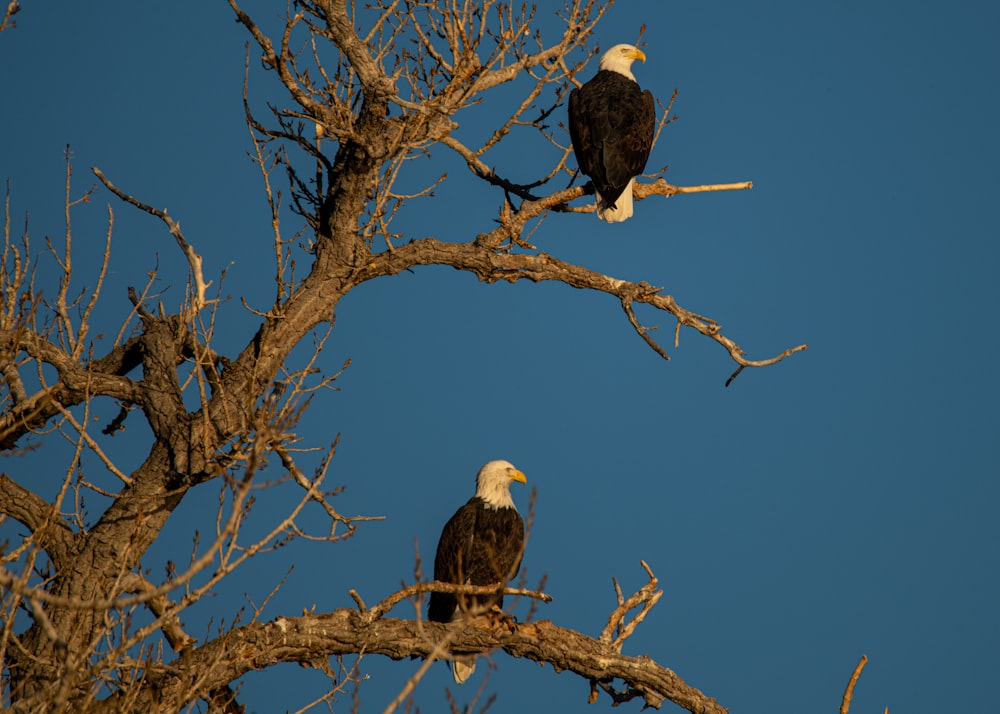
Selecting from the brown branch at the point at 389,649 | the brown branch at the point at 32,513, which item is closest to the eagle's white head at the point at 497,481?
the brown branch at the point at 389,649

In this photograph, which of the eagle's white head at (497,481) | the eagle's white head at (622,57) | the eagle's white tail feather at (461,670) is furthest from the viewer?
the eagle's white head at (622,57)

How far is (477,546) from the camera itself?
6.72 m

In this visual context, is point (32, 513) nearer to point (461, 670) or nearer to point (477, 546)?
point (477, 546)

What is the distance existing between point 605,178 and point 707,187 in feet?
4.19

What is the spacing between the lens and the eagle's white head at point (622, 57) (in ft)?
27.2

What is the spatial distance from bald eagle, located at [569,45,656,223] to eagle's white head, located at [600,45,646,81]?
7.1 inches

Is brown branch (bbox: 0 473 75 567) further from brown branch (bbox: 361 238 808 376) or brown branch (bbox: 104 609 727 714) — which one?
brown branch (bbox: 361 238 808 376)

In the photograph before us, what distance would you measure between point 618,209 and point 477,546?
227cm

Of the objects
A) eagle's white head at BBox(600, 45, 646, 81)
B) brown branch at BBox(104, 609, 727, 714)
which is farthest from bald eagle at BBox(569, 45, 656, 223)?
brown branch at BBox(104, 609, 727, 714)

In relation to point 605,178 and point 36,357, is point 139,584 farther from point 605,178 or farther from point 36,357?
point 605,178

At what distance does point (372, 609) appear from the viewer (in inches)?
199

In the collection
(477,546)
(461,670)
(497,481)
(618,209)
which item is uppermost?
(618,209)

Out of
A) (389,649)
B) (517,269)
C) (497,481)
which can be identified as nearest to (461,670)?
(497,481)

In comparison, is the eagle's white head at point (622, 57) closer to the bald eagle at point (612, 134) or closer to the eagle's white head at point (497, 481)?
the bald eagle at point (612, 134)
